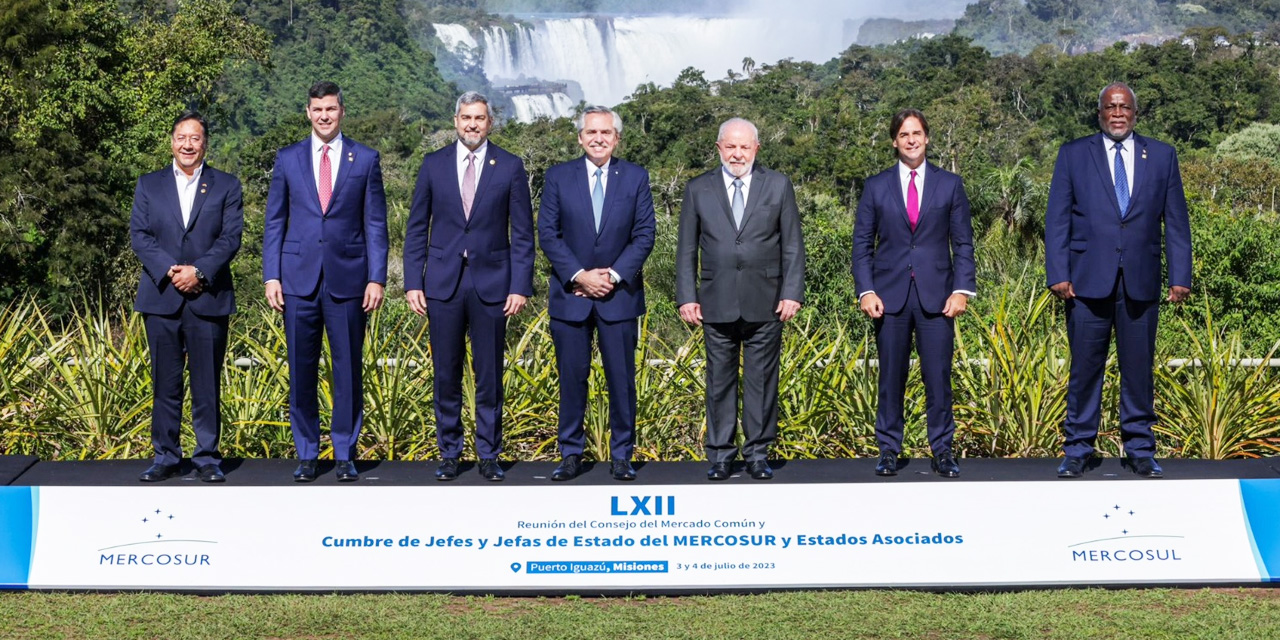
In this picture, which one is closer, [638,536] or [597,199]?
[638,536]

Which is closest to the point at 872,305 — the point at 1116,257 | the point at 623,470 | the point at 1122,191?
the point at 1116,257

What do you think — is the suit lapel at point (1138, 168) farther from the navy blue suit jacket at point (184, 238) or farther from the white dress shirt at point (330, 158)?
the navy blue suit jacket at point (184, 238)

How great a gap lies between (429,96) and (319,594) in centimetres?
6594

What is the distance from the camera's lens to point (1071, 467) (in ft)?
15.7

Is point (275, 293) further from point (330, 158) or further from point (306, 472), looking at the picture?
point (306, 472)

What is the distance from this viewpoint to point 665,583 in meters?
4.42

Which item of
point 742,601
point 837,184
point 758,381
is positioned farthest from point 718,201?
point 837,184

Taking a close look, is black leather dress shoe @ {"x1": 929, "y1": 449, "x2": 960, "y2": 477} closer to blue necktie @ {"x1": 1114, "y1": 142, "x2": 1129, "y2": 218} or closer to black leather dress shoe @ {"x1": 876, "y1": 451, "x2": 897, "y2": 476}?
black leather dress shoe @ {"x1": 876, "y1": 451, "x2": 897, "y2": 476}

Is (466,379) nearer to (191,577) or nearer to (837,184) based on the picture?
(191,577)

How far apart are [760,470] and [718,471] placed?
5.9 inches

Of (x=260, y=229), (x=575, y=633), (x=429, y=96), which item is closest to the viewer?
(x=575, y=633)

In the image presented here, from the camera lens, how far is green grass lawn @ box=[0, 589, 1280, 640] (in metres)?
4.03

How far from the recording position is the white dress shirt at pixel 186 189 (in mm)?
4797

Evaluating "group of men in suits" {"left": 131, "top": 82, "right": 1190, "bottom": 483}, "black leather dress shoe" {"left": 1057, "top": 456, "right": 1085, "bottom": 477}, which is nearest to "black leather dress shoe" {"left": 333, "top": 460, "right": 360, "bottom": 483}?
"group of men in suits" {"left": 131, "top": 82, "right": 1190, "bottom": 483}
